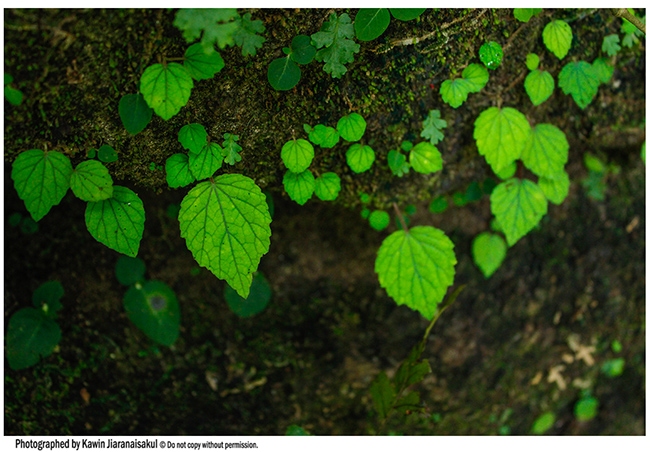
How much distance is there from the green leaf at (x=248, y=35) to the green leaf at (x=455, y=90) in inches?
20.7

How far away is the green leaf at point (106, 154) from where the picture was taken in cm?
130

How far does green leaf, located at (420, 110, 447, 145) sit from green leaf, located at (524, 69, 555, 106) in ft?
0.87

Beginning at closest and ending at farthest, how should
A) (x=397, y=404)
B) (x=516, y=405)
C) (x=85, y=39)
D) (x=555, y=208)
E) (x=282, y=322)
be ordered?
(x=85, y=39) < (x=397, y=404) < (x=282, y=322) < (x=555, y=208) < (x=516, y=405)

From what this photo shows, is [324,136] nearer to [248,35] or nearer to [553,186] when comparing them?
[248,35]

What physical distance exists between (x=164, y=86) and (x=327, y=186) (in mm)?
507

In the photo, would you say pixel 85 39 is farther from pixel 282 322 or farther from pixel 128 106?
pixel 282 322

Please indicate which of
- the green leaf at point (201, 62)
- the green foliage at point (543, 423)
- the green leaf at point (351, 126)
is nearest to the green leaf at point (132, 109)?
the green leaf at point (201, 62)

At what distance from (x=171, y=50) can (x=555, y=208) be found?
60.3 inches

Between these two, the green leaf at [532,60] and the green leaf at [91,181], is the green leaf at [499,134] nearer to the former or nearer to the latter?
the green leaf at [532,60]

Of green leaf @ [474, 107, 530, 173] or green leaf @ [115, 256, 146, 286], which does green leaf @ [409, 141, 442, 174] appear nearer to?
green leaf @ [474, 107, 530, 173]

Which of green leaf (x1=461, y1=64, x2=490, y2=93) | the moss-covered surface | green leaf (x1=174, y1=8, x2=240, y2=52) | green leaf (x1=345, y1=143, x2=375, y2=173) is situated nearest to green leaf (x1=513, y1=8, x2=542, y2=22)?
the moss-covered surface

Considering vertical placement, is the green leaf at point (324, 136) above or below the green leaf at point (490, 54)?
below

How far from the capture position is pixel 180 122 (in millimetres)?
1317

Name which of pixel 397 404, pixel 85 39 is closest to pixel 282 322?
pixel 397 404
